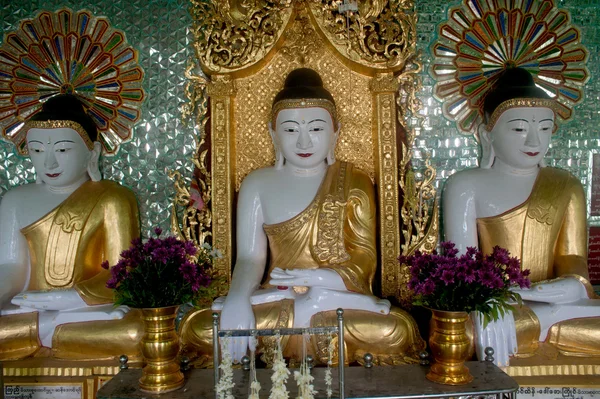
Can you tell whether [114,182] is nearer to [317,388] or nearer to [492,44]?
[317,388]

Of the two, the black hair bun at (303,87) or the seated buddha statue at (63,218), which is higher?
the black hair bun at (303,87)

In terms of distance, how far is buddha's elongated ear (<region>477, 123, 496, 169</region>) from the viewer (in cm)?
437

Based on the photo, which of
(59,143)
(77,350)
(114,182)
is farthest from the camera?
(114,182)

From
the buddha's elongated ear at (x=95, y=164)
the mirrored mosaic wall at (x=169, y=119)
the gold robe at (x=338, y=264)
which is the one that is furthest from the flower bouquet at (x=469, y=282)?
the buddha's elongated ear at (x=95, y=164)

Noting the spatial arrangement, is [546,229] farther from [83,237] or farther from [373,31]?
[83,237]

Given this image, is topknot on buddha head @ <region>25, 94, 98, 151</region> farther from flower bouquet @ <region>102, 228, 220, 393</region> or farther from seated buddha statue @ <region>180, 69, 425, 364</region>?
flower bouquet @ <region>102, 228, 220, 393</region>

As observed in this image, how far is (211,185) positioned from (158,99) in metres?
0.99

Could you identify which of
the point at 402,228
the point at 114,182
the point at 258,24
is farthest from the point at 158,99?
the point at 402,228

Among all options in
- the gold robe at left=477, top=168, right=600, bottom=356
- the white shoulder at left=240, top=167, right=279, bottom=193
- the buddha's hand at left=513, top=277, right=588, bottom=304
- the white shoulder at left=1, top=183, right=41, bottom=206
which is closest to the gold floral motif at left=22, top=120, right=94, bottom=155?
the white shoulder at left=1, top=183, right=41, bottom=206

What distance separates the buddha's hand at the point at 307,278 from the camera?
355 centimetres

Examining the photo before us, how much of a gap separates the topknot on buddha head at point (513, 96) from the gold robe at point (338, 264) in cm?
112

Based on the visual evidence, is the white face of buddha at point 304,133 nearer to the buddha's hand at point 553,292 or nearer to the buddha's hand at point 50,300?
the buddha's hand at point 553,292

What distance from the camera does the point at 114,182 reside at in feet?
14.8

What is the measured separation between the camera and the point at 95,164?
4.53 metres
